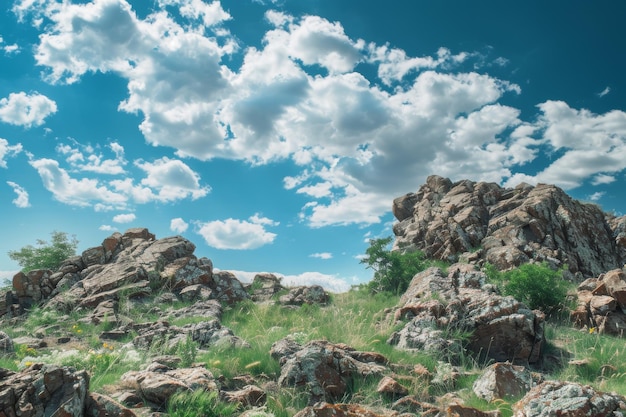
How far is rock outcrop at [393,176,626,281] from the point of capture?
24203mm

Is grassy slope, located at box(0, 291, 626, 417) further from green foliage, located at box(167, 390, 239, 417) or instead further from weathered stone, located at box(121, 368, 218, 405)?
green foliage, located at box(167, 390, 239, 417)

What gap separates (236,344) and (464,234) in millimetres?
19320

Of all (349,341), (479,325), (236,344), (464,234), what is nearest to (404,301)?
(479,325)

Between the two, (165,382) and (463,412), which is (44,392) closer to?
(165,382)

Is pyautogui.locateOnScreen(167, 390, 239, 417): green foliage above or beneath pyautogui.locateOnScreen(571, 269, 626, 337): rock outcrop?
beneath

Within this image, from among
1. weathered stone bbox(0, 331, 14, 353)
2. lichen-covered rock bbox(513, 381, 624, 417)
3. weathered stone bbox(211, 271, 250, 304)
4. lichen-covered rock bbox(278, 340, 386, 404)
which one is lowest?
lichen-covered rock bbox(513, 381, 624, 417)

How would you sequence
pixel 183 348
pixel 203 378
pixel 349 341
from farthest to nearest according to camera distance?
1. pixel 349 341
2. pixel 183 348
3. pixel 203 378

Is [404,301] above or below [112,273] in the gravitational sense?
below

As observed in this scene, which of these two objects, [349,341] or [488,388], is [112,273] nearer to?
[349,341]

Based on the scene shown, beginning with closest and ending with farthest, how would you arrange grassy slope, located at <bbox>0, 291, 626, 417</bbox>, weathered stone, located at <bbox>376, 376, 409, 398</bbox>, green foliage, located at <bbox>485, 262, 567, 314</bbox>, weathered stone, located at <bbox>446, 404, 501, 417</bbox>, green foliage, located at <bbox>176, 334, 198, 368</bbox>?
weathered stone, located at <bbox>446, 404, 501, 417</bbox> < weathered stone, located at <bbox>376, 376, 409, 398</bbox> < grassy slope, located at <bbox>0, 291, 626, 417</bbox> < green foliage, located at <bbox>176, 334, 198, 368</bbox> < green foliage, located at <bbox>485, 262, 567, 314</bbox>

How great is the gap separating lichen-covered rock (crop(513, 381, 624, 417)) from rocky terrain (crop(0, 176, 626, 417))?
0.05ft

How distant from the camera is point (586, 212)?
28.9m

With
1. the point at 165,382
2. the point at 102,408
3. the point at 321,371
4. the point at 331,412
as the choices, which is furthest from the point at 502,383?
the point at 102,408

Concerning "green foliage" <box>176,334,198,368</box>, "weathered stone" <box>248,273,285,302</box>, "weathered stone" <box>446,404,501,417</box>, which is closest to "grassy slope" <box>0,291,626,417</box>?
"green foliage" <box>176,334,198,368</box>
